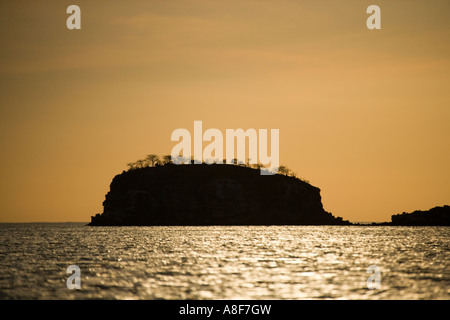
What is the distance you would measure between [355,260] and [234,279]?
2562 centimetres

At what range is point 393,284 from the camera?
45.7 meters
